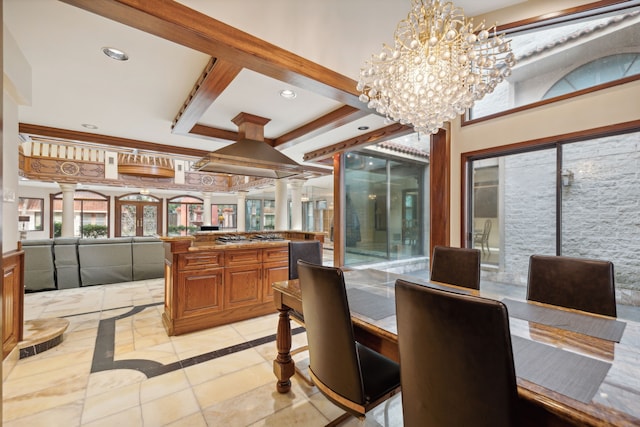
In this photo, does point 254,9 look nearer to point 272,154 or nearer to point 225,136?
point 272,154

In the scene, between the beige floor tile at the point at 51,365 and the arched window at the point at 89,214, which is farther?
the arched window at the point at 89,214

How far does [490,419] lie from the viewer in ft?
2.61

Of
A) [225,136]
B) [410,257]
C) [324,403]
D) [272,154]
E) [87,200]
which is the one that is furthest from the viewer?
[87,200]

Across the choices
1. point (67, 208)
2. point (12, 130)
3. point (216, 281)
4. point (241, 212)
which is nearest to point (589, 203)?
point (216, 281)

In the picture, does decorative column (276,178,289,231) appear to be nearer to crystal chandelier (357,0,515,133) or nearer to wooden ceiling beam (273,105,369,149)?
wooden ceiling beam (273,105,369,149)

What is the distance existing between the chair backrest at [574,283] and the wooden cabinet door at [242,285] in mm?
2868

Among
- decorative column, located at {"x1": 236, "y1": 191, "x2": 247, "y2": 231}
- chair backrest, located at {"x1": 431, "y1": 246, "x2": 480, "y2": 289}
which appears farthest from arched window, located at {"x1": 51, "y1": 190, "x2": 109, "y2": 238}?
chair backrest, located at {"x1": 431, "y1": 246, "x2": 480, "y2": 289}

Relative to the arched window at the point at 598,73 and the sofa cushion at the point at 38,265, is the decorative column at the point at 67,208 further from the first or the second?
the arched window at the point at 598,73

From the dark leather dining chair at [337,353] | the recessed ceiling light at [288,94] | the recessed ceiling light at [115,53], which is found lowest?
the dark leather dining chair at [337,353]

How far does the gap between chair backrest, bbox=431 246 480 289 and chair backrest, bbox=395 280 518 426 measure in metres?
1.55

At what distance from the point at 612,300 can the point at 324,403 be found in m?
1.94

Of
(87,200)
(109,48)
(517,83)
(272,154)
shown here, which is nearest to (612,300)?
(517,83)

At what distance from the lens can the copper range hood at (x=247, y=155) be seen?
10.7 feet

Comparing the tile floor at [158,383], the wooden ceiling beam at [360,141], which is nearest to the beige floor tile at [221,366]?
the tile floor at [158,383]
